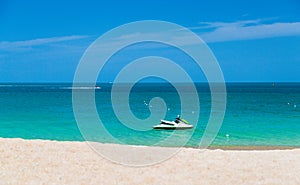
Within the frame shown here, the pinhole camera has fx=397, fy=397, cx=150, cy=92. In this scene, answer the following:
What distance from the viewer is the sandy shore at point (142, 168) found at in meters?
8.88

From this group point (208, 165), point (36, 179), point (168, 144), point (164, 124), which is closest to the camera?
point (36, 179)

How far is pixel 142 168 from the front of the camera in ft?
33.3

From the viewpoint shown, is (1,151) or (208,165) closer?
(208,165)

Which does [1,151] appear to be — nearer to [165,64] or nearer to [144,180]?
[144,180]

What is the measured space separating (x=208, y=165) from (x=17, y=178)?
480 cm

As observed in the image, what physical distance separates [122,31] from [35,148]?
644 centimetres

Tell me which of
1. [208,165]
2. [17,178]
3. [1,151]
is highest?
[208,165]

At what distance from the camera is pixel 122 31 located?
7.46m

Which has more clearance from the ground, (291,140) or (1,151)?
(291,140)

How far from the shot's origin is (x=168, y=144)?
19906 millimetres

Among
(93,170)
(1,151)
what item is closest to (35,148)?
(1,151)

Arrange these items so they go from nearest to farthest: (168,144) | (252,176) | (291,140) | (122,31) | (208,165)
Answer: (122,31), (252,176), (208,165), (168,144), (291,140)

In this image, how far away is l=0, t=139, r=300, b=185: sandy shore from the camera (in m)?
8.88

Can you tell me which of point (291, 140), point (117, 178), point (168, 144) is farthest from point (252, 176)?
point (291, 140)
